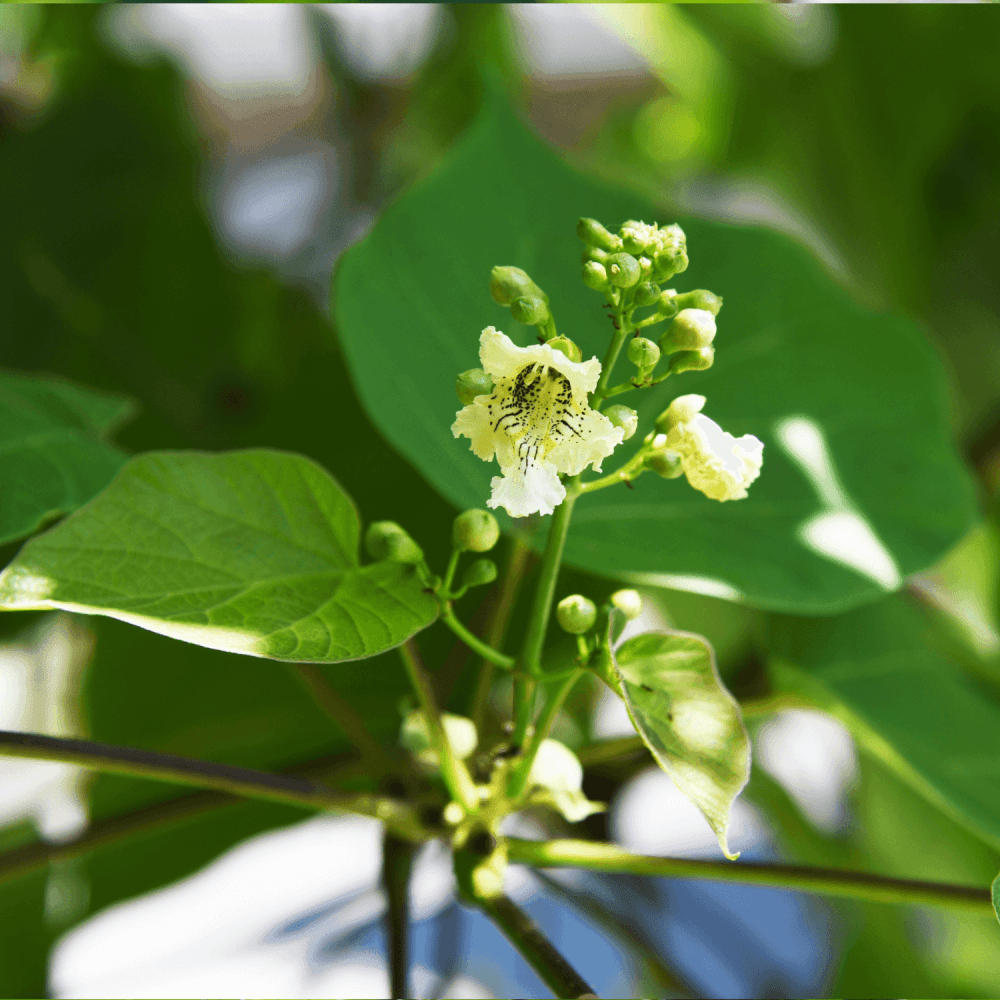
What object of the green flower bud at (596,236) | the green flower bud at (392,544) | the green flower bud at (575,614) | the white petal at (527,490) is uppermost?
the green flower bud at (596,236)

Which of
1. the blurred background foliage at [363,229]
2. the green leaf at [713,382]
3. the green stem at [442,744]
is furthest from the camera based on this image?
the blurred background foliage at [363,229]

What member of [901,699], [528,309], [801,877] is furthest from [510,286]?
[901,699]

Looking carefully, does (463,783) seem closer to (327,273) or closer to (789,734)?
(789,734)

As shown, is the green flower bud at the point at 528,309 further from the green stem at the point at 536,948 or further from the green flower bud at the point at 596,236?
the green stem at the point at 536,948

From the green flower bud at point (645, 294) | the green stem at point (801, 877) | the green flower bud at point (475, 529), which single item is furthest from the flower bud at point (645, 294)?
the green stem at point (801, 877)

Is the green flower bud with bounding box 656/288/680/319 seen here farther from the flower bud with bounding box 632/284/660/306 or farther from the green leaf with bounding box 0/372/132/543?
the green leaf with bounding box 0/372/132/543

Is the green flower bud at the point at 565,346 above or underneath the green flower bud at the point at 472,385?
above

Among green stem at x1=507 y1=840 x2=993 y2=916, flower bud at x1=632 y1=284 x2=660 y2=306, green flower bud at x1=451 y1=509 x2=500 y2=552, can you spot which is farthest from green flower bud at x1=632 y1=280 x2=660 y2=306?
green stem at x1=507 y1=840 x2=993 y2=916

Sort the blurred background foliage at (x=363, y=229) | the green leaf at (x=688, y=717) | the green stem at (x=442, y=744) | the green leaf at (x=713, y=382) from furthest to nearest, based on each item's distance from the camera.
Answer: the blurred background foliage at (x=363, y=229)
the green leaf at (x=713, y=382)
the green stem at (x=442, y=744)
the green leaf at (x=688, y=717)
